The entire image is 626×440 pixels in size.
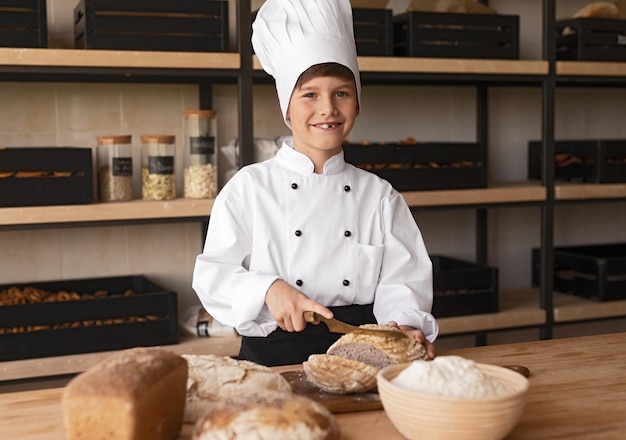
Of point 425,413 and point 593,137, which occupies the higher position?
point 593,137

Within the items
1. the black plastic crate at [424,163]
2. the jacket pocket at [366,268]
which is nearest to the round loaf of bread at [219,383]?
the jacket pocket at [366,268]

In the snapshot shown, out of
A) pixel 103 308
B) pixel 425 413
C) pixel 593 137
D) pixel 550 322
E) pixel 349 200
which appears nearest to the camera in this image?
pixel 425 413

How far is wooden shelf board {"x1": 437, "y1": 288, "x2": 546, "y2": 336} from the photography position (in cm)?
268

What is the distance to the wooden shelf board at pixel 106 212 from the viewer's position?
220 centimetres

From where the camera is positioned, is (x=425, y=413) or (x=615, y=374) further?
(x=615, y=374)

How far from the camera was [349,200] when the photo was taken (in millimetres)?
1681

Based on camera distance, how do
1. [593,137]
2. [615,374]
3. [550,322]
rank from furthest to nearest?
[593,137] → [550,322] → [615,374]

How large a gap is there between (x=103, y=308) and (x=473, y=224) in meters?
1.52

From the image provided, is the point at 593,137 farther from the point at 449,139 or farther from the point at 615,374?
the point at 615,374

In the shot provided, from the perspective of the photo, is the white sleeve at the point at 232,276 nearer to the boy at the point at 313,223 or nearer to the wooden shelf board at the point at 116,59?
the boy at the point at 313,223

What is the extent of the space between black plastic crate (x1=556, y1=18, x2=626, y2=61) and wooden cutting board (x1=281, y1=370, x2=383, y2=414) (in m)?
1.99

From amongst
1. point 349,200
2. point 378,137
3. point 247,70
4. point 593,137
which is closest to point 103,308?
point 247,70

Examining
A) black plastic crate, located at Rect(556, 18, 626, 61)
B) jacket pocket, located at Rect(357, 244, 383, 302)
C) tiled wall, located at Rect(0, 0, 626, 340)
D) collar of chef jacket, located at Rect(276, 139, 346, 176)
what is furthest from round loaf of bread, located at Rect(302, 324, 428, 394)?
black plastic crate, located at Rect(556, 18, 626, 61)

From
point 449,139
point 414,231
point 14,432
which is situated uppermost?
point 449,139
